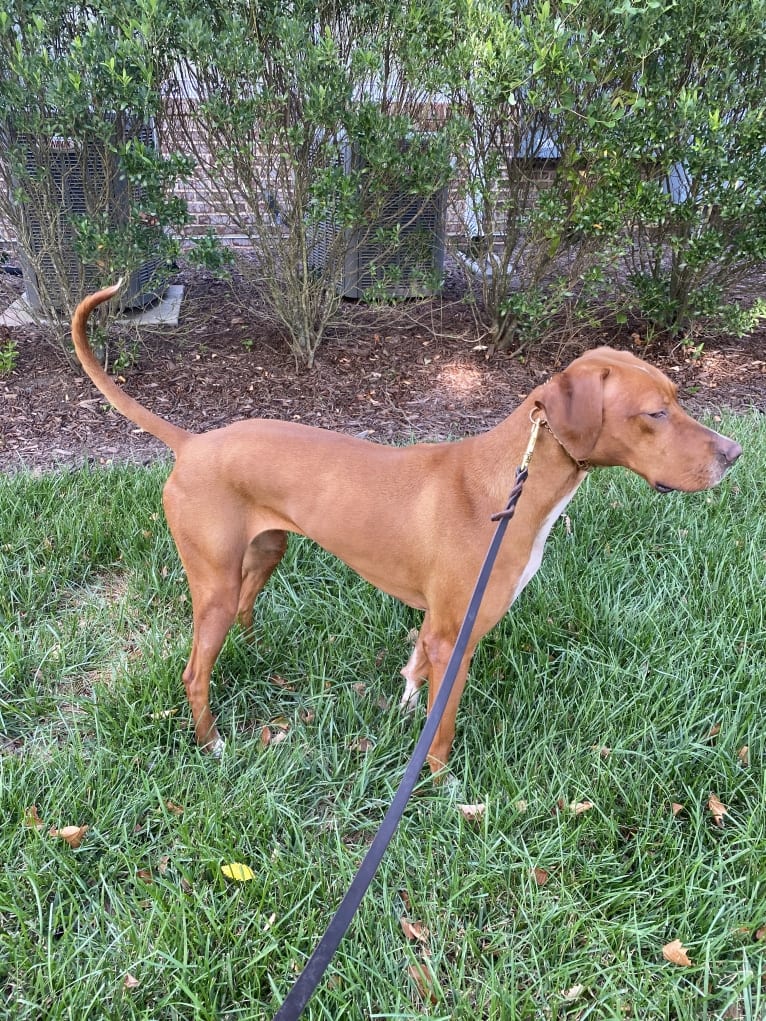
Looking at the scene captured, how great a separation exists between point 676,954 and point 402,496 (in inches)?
65.1

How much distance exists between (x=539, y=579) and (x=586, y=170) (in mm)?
3110

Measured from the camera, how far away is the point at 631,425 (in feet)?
7.41

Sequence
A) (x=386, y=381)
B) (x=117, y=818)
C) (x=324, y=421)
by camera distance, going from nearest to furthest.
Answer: (x=117, y=818), (x=324, y=421), (x=386, y=381)

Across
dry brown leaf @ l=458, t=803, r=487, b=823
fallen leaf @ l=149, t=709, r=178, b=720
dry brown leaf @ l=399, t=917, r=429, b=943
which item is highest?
dry brown leaf @ l=458, t=803, r=487, b=823

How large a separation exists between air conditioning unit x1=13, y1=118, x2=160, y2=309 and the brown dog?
10.2 feet

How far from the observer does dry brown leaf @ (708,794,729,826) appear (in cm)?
244

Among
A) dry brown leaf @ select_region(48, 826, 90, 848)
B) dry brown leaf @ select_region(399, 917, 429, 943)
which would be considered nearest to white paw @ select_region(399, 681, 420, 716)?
dry brown leaf @ select_region(399, 917, 429, 943)

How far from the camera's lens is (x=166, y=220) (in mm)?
4926

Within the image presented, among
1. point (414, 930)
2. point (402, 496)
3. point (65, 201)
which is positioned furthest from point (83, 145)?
point (414, 930)

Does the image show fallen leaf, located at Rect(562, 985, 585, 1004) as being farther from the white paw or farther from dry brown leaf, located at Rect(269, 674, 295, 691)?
dry brown leaf, located at Rect(269, 674, 295, 691)

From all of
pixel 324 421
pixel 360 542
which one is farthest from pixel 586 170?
pixel 360 542

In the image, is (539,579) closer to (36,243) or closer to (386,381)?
(386,381)

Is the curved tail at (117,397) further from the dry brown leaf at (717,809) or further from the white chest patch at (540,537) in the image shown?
the dry brown leaf at (717,809)

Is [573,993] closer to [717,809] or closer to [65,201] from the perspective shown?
[717,809]
